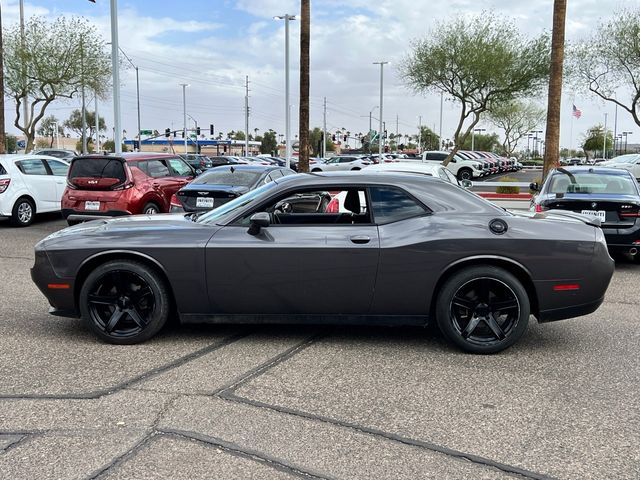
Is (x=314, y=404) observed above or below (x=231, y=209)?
below

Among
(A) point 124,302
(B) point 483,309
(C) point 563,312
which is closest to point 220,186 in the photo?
(A) point 124,302

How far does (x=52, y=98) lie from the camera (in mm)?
32062

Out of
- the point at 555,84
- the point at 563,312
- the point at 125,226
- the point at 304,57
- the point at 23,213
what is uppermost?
the point at 304,57

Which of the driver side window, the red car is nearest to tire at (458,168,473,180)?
the red car

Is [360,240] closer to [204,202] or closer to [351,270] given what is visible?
[351,270]

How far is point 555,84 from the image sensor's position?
16969 millimetres

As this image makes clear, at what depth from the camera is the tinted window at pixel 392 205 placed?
17.0 ft

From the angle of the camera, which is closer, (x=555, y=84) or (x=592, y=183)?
(x=592, y=183)

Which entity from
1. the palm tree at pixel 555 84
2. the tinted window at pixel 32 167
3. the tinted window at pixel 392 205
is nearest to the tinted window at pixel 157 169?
the tinted window at pixel 32 167

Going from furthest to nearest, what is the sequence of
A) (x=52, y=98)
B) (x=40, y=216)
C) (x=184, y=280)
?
(x=52, y=98)
(x=40, y=216)
(x=184, y=280)

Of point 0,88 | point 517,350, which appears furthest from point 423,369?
point 0,88

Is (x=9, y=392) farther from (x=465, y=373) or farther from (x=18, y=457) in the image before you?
(x=465, y=373)

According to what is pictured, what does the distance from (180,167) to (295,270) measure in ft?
29.7

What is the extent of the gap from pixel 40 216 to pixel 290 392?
13.3 metres
